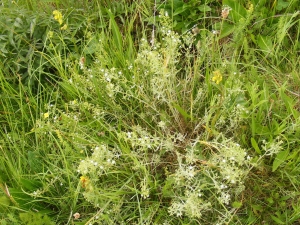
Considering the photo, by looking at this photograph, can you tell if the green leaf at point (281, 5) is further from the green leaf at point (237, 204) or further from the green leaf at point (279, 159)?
the green leaf at point (237, 204)

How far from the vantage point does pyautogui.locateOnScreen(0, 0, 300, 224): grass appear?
1825 millimetres

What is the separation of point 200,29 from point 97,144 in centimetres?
91

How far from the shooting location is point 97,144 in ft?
6.42

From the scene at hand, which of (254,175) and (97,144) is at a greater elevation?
(97,144)

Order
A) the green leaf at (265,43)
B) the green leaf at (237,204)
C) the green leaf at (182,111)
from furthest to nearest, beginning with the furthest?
the green leaf at (265,43)
the green leaf at (182,111)
the green leaf at (237,204)

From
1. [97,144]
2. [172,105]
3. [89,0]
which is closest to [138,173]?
[97,144]

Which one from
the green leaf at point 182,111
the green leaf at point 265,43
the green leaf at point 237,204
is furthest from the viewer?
the green leaf at point 265,43

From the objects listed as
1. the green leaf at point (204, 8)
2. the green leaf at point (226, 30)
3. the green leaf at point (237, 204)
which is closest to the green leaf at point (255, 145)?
the green leaf at point (237, 204)

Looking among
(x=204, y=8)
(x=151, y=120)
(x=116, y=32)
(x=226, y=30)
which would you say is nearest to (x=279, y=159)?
(x=151, y=120)

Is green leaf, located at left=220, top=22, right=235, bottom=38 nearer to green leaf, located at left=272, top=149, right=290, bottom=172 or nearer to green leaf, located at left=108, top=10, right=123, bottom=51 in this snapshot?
green leaf, located at left=108, top=10, right=123, bottom=51

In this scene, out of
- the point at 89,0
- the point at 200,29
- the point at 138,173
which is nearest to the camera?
the point at 138,173

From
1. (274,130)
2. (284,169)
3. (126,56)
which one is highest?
(126,56)

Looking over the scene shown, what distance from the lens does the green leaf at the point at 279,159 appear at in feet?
5.98

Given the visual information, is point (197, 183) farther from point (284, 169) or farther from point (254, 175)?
point (284, 169)
